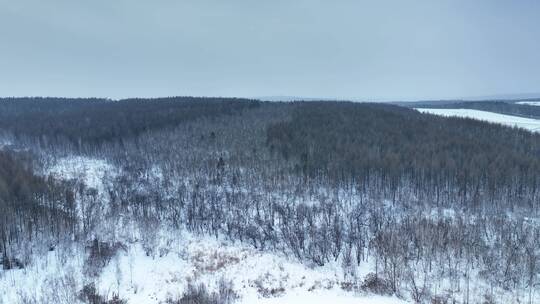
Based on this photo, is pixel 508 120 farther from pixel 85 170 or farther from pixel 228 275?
pixel 85 170

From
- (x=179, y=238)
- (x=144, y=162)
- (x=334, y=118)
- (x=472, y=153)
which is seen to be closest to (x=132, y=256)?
(x=179, y=238)

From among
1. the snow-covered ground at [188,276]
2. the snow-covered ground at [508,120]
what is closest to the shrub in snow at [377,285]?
the snow-covered ground at [188,276]

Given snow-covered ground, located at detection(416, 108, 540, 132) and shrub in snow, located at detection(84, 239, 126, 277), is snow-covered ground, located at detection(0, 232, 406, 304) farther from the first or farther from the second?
snow-covered ground, located at detection(416, 108, 540, 132)

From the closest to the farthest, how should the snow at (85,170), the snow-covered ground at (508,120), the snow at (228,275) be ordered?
1. the snow at (228,275)
2. the snow at (85,170)
3. the snow-covered ground at (508,120)

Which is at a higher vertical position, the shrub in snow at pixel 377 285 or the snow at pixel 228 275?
the shrub in snow at pixel 377 285

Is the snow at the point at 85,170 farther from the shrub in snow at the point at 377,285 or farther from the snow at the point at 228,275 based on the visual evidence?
the shrub in snow at the point at 377,285

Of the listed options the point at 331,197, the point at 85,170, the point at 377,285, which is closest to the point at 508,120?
the point at 331,197

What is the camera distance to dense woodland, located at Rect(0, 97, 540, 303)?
66.0ft

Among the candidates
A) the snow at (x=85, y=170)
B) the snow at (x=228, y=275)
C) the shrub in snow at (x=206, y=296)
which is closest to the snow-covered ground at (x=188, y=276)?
the snow at (x=228, y=275)

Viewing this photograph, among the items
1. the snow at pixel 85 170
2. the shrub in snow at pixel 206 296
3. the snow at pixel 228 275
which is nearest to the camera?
the shrub in snow at pixel 206 296

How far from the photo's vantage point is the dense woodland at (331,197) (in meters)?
20.1

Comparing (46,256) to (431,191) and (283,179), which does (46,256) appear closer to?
(283,179)

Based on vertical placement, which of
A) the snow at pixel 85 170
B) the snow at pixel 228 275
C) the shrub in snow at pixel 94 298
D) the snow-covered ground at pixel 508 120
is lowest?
the snow at pixel 228 275

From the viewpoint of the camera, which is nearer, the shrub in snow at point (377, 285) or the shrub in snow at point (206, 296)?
the shrub in snow at point (206, 296)
